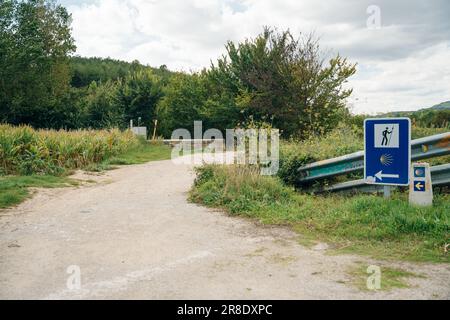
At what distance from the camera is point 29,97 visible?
37.8 metres

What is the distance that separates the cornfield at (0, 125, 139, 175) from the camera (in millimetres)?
13359

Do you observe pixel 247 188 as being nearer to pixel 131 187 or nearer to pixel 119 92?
pixel 131 187

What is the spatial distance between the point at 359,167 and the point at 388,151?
4.22ft

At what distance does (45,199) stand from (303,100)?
1336cm

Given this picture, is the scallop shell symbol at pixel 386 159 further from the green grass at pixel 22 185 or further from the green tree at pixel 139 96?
the green tree at pixel 139 96

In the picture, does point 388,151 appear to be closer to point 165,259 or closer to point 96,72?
point 165,259

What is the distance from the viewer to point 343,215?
653 centimetres

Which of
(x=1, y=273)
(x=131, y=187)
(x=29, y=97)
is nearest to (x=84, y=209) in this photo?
(x=131, y=187)

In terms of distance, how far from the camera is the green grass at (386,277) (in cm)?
415

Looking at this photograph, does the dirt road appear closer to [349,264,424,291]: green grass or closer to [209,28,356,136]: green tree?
[349,264,424,291]: green grass

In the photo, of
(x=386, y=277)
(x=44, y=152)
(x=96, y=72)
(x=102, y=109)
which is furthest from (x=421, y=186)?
(x=96, y=72)

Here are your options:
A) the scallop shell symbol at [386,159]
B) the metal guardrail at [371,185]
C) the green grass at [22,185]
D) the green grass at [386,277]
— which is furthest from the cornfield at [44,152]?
the green grass at [386,277]

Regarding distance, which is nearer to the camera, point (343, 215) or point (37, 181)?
point (343, 215)

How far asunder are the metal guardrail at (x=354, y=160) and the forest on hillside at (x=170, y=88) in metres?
10.0
